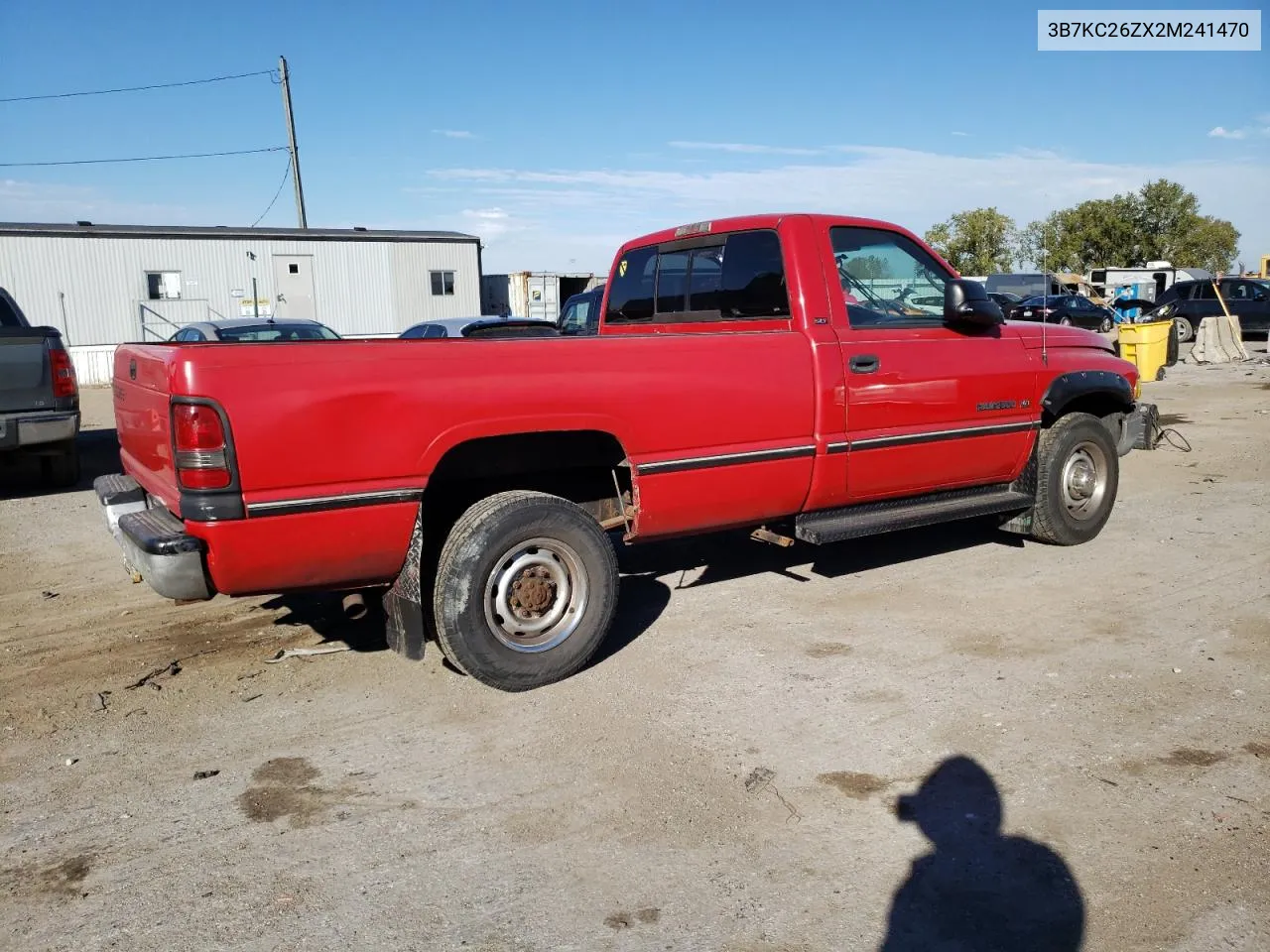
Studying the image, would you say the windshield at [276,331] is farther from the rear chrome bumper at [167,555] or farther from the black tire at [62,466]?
the rear chrome bumper at [167,555]

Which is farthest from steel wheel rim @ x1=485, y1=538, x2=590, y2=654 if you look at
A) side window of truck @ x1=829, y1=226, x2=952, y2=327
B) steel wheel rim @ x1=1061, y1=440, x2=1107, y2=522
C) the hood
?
steel wheel rim @ x1=1061, y1=440, x2=1107, y2=522

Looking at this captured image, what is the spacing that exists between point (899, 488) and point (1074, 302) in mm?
27572

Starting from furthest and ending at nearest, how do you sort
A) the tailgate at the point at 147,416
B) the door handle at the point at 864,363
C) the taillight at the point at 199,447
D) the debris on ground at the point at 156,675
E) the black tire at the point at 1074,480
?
the black tire at the point at 1074,480, the door handle at the point at 864,363, the debris on ground at the point at 156,675, the tailgate at the point at 147,416, the taillight at the point at 199,447

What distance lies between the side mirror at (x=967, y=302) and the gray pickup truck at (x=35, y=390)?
6818mm

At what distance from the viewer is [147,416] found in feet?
13.7

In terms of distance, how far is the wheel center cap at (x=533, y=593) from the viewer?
14.6 feet

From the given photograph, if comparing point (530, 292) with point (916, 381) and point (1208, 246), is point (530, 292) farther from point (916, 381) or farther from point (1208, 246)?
point (1208, 246)

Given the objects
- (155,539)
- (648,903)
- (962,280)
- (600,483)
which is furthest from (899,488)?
(155,539)

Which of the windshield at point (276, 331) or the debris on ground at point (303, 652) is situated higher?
the windshield at point (276, 331)

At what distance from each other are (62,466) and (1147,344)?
1515 cm

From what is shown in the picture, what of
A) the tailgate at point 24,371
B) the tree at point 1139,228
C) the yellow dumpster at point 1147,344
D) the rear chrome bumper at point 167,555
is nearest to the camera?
the rear chrome bumper at point 167,555

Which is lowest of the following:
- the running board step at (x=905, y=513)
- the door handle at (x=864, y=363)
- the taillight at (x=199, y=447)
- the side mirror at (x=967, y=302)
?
the running board step at (x=905, y=513)

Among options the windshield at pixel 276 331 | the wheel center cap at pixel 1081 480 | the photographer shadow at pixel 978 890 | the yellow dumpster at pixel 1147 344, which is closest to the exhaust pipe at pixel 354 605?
the photographer shadow at pixel 978 890

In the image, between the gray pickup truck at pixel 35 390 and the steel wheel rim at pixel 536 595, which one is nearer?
the steel wheel rim at pixel 536 595
